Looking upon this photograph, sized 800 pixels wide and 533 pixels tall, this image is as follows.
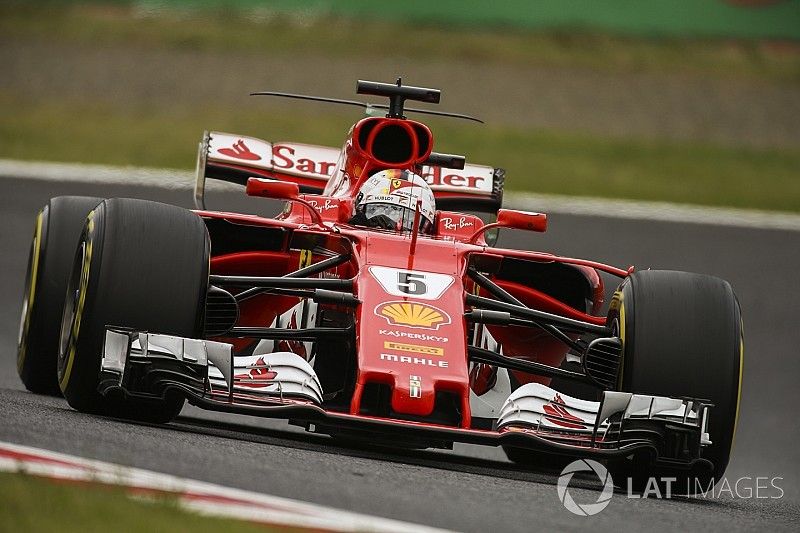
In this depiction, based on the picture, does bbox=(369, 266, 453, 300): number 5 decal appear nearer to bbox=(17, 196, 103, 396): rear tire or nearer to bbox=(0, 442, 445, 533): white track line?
bbox=(17, 196, 103, 396): rear tire

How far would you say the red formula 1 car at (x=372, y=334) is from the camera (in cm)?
621

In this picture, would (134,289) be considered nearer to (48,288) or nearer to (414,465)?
(414,465)

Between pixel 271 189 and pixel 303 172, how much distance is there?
250 centimetres

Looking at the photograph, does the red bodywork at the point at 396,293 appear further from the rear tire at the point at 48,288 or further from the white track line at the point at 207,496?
the white track line at the point at 207,496

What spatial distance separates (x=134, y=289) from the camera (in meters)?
6.24

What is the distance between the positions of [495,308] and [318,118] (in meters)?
12.7

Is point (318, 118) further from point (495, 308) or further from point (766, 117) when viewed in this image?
point (495, 308)

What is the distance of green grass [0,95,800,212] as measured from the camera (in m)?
16.8

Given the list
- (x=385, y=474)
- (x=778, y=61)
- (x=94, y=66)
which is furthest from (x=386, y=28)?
(x=385, y=474)

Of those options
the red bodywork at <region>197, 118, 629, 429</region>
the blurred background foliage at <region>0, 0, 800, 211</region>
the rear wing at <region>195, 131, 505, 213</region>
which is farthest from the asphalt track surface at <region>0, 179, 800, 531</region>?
the blurred background foliage at <region>0, 0, 800, 211</region>

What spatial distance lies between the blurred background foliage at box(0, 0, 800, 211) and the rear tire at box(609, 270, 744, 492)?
1066cm

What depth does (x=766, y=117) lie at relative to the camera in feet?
67.8

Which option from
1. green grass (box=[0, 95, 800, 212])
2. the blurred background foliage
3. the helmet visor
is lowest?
the helmet visor

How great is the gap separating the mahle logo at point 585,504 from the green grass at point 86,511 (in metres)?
1.50
